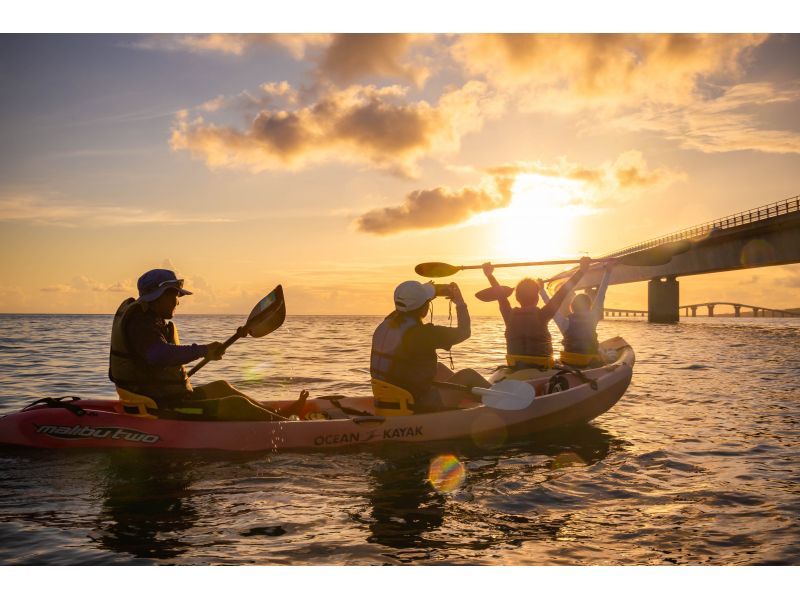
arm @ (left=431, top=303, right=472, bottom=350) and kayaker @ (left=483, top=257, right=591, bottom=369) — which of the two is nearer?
arm @ (left=431, top=303, right=472, bottom=350)

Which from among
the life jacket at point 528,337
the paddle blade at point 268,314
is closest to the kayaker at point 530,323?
the life jacket at point 528,337

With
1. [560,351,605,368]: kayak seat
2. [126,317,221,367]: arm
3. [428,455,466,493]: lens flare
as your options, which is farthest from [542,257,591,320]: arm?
[126,317,221,367]: arm

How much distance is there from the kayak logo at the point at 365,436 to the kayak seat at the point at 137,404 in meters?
2.16

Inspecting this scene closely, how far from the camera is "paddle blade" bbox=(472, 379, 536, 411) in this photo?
30.3ft

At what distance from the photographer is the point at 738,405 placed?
12648mm

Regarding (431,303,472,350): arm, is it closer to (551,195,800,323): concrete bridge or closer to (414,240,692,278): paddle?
(414,240,692,278): paddle

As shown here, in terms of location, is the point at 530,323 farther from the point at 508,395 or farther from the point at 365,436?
the point at 365,436

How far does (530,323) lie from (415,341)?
3514 millimetres

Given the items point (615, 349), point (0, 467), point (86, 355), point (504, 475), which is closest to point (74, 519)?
point (0, 467)

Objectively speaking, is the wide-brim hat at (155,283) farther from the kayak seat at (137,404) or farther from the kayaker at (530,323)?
the kayaker at (530,323)

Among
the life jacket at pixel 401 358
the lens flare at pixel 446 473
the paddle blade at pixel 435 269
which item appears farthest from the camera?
the paddle blade at pixel 435 269

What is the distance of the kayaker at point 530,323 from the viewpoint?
10727mm

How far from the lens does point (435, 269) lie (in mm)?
13125

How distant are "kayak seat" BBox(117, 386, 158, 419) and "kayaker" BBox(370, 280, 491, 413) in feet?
9.47
